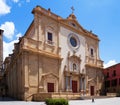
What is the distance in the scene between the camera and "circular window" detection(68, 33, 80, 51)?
39156mm

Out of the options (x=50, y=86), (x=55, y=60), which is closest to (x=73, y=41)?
(x=55, y=60)

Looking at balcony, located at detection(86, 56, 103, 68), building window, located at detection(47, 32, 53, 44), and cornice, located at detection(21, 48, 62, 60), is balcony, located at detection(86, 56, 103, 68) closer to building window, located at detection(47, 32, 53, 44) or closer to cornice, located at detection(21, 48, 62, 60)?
cornice, located at detection(21, 48, 62, 60)

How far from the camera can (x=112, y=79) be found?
47750 millimetres

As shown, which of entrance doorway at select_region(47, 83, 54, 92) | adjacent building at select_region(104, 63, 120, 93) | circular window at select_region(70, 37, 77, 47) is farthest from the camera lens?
adjacent building at select_region(104, 63, 120, 93)

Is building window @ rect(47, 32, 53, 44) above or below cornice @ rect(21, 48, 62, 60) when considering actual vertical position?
above

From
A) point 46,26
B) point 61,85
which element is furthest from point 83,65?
point 46,26

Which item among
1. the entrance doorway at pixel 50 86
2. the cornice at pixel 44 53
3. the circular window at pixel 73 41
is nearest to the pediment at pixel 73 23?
the circular window at pixel 73 41

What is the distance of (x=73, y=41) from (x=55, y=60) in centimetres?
708

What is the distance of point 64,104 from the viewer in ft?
51.5

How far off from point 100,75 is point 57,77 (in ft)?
47.0

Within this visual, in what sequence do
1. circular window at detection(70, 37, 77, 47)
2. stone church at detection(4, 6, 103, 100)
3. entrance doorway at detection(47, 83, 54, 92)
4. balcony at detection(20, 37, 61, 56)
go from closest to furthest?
1. stone church at detection(4, 6, 103, 100)
2. balcony at detection(20, 37, 61, 56)
3. entrance doorway at detection(47, 83, 54, 92)
4. circular window at detection(70, 37, 77, 47)

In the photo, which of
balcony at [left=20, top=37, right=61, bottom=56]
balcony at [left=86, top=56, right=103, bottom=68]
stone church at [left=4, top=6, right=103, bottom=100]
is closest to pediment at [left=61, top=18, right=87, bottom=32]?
stone church at [left=4, top=6, right=103, bottom=100]

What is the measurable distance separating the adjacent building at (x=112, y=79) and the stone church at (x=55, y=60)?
3566 mm

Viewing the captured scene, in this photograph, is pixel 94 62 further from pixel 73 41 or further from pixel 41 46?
pixel 41 46
